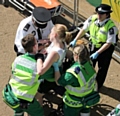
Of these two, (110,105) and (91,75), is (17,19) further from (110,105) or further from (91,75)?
(91,75)

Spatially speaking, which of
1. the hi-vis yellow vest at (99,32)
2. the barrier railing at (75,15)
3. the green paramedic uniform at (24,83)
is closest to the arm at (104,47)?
the hi-vis yellow vest at (99,32)

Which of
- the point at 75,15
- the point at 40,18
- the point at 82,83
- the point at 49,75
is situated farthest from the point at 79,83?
the point at 75,15

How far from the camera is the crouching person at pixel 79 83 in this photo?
5.49m

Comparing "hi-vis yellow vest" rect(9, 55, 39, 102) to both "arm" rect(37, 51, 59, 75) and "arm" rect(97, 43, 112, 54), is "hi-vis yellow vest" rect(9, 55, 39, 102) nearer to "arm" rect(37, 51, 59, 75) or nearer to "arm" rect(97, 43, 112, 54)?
"arm" rect(37, 51, 59, 75)

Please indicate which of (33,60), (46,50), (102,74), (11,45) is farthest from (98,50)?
(11,45)

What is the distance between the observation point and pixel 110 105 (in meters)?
7.02

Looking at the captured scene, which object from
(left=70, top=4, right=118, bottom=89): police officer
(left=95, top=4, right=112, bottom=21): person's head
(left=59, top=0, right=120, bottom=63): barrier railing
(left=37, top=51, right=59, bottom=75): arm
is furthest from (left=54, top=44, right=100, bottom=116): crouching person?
(left=59, top=0, right=120, bottom=63): barrier railing

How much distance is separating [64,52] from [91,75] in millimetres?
542

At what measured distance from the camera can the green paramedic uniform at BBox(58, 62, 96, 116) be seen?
18.0 feet

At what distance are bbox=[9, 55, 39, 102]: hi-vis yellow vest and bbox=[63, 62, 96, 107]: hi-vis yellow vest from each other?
19.6 inches

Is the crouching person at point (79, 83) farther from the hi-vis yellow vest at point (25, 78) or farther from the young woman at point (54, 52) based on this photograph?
the hi-vis yellow vest at point (25, 78)

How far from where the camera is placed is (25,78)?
5477 mm

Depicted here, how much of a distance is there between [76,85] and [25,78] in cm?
72

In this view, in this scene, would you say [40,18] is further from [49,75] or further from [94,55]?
[94,55]
